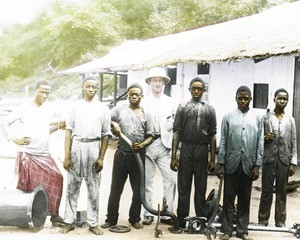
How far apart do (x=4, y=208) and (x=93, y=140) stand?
131cm

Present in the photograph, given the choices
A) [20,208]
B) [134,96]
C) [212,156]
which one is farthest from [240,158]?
[20,208]

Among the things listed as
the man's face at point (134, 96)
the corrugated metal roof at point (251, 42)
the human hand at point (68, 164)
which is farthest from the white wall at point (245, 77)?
the human hand at point (68, 164)

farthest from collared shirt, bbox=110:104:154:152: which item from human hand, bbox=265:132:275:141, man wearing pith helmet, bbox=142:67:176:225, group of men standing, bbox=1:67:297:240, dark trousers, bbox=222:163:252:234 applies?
human hand, bbox=265:132:275:141

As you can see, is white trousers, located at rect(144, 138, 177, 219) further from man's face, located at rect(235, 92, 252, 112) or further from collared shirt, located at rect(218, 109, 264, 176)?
man's face, located at rect(235, 92, 252, 112)

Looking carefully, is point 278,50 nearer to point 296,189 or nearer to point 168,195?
point 296,189

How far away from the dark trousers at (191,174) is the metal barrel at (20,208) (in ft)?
5.57

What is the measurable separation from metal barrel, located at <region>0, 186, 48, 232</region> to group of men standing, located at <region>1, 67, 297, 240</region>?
0.44 feet

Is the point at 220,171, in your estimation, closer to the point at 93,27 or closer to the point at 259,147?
the point at 259,147

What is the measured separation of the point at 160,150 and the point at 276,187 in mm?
1548

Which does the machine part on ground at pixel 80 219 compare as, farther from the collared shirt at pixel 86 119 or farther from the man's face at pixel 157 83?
the man's face at pixel 157 83

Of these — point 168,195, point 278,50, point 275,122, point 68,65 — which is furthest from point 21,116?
point 68,65

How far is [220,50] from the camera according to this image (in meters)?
10.5

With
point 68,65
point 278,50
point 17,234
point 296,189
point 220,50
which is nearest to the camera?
point 17,234

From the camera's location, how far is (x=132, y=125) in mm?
5148
